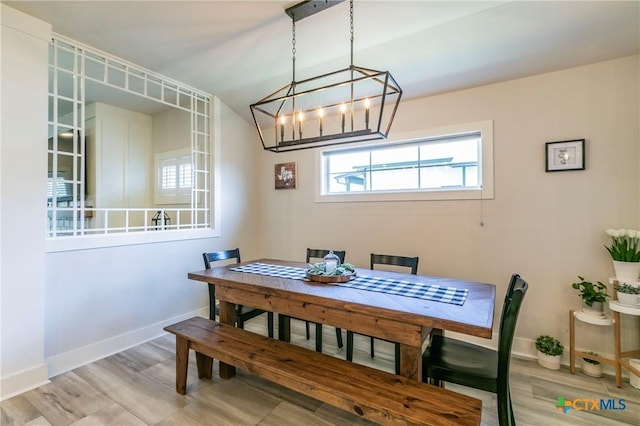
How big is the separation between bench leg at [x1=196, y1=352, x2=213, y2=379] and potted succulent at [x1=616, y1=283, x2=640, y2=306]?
300 centimetres

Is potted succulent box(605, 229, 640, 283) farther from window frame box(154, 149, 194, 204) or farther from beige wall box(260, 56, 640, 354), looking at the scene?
window frame box(154, 149, 194, 204)

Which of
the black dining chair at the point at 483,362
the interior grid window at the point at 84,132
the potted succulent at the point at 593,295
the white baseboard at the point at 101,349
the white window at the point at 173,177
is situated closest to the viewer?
the black dining chair at the point at 483,362

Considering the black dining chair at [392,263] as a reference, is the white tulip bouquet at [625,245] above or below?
above

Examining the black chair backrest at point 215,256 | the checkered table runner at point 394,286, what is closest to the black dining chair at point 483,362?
the checkered table runner at point 394,286

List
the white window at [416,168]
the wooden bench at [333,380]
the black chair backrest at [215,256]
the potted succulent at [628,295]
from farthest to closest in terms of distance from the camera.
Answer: the white window at [416,168] < the black chair backrest at [215,256] < the potted succulent at [628,295] < the wooden bench at [333,380]

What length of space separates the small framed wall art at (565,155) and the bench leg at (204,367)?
3.14 metres

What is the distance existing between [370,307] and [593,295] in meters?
1.91

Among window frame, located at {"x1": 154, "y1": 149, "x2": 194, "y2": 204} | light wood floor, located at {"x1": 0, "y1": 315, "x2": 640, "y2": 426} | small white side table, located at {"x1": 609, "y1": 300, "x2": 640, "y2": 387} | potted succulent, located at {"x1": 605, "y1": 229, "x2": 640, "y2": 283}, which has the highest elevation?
window frame, located at {"x1": 154, "y1": 149, "x2": 194, "y2": 204}

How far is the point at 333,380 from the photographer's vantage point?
154 centimetres

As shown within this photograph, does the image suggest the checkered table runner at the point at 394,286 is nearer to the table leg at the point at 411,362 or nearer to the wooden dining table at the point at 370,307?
the wooden dining table at the point at 370,307

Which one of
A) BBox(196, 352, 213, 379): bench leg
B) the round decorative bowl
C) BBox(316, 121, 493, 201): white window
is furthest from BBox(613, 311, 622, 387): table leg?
BBox(196, 352, 213, 379): bench leg

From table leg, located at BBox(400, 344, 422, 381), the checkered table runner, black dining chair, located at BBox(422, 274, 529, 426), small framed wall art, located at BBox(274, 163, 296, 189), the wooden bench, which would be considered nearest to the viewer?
the wooden bench

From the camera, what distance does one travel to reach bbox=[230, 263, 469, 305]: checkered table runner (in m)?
1.76

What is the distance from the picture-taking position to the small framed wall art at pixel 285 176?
3.84 metres
